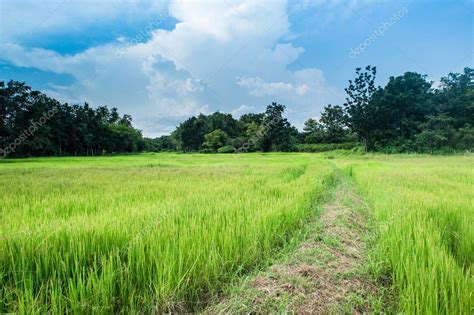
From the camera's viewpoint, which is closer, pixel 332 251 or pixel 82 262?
pixel 82 262

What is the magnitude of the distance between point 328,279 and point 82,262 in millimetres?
2121

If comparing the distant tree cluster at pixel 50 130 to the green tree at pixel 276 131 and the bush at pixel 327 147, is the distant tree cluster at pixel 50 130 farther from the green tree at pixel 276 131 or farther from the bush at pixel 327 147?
the bush at pixel 327 147

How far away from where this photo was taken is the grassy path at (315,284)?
1755mm

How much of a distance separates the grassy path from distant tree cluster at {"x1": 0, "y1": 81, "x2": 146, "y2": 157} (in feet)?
120

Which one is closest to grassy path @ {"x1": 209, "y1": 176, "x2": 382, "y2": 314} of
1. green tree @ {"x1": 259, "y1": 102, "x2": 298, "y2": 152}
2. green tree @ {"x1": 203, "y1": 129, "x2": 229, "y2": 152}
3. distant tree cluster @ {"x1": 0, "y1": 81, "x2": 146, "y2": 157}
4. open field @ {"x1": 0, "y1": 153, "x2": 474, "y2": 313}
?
open field @ {"x1": 0, "y1": 153, "x2": 474, "y2": 313}

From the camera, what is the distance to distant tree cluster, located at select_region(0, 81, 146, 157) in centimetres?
3544

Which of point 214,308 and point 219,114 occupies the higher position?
point 219,114

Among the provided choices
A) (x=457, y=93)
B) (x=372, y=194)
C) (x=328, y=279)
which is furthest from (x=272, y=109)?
(x=328, y=279)

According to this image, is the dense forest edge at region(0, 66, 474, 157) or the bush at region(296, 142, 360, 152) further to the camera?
the bush at region(296, 142, 360, 152)

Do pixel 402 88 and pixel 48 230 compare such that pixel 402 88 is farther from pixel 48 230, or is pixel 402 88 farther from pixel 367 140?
pixel 48 230

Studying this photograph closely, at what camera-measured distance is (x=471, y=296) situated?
1.61 m

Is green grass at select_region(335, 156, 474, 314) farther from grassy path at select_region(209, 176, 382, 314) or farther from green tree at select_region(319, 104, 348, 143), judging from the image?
green tree at select_region(319, 104, 348, 143)

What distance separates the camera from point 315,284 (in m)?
2.06

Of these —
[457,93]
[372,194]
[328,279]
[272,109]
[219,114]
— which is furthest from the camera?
[219,114]
